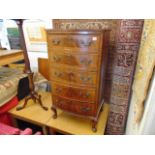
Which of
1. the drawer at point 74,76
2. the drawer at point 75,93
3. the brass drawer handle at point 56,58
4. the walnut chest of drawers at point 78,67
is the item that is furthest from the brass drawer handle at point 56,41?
the drawer at point 75,93

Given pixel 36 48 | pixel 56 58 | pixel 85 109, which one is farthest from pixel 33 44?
pixel 85 109

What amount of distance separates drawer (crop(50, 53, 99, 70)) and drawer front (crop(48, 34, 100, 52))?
0.18 feet

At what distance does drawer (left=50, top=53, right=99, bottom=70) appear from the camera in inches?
36.3

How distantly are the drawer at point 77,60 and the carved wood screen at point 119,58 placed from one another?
324 mm

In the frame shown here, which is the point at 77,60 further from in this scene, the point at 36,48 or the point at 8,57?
the point at 36,48

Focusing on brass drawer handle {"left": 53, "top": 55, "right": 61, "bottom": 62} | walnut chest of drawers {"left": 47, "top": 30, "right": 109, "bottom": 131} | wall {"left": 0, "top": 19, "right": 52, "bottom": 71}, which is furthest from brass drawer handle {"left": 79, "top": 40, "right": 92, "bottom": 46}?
wall {"left": 0, "top": 19, "right": 52, "bottom": 71}

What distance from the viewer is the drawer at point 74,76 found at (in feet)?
3.19

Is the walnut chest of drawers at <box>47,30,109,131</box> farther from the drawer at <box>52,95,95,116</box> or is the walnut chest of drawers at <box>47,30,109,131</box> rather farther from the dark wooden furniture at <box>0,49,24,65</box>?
the dark wooden furniture at <box>0,49,24,65</box>

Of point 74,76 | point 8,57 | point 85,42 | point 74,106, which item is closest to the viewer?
point 85,42

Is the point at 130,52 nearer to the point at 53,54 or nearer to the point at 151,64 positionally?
the point at 151,64

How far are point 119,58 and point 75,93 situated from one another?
0.51m

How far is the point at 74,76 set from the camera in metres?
1.01

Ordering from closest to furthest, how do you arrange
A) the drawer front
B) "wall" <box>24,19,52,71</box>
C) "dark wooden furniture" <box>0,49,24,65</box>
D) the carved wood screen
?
1. the drawer front
2. the carved wood screen
3. "dark wooden furniture" <box>0,49,24,65</box>
4. "wall" <box>24,19,52,71</box>
